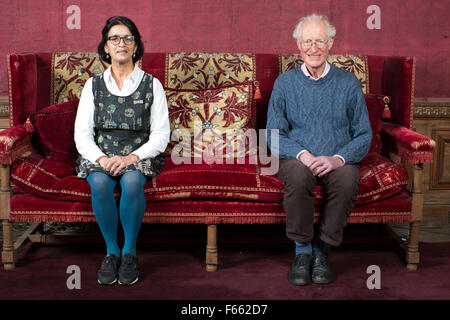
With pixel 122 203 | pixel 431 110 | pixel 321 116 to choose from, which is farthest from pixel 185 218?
pixel 431 110

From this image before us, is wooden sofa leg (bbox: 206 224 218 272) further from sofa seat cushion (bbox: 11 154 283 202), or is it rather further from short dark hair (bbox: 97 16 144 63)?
short dark hair (bbox: 97 16 144 63)

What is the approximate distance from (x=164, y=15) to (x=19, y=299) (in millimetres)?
1921

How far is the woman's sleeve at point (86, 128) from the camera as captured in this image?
98.8 inches

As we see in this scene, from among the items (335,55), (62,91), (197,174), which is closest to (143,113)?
(197,174)

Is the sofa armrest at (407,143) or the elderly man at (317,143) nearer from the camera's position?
the elderly man at (317,143)

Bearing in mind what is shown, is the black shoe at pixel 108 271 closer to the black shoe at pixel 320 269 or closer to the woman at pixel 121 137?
the woman at pixel 121 137

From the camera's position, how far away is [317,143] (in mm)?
2564

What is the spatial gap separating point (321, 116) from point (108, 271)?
1.25 meters

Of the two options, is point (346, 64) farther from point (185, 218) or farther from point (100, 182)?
point (100, 182)

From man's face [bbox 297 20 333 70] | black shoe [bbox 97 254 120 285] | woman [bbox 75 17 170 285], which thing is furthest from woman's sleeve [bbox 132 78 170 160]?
man's face [bbox 297 20 333 70]

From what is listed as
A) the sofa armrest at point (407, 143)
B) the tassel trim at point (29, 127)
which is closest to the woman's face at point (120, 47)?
the tassel trim at point (29, 127)

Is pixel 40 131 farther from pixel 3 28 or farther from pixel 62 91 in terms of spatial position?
pixel 3 28

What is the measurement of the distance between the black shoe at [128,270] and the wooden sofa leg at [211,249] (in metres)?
0.36

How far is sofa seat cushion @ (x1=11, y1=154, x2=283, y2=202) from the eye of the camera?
248 cm
